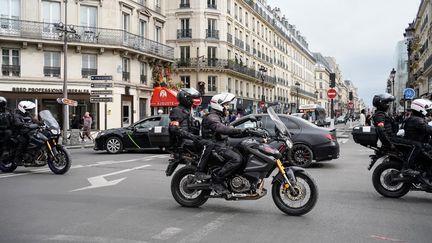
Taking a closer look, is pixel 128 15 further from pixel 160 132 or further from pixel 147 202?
pixel 147 202

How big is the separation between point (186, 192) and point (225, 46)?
45.0 meters

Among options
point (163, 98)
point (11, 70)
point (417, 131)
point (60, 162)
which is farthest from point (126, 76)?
point (417, 131)

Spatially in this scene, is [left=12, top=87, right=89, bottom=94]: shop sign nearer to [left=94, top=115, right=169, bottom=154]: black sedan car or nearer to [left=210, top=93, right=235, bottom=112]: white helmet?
[left=94, top=115, right=169, bottom=154]: black sedan car

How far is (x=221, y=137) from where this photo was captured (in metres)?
6.91

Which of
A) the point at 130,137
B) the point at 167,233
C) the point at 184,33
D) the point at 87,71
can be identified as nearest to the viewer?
the point at 167,233

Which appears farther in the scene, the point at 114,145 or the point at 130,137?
the point at 114,145

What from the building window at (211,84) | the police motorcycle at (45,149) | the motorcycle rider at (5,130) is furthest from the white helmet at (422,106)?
→ the building window at (211,84)

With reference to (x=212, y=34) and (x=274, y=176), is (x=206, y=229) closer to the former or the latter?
(x=274, y=176)

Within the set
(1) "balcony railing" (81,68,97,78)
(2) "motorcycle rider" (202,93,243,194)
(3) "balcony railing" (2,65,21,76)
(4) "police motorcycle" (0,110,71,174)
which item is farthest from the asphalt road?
(1) "balcony railing" (81,68,97,78)

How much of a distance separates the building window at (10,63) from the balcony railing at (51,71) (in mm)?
1619

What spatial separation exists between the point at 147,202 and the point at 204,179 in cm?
116

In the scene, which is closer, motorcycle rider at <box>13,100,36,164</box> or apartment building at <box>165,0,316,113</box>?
motorcycle rider at <box>13,100,36,164</box>

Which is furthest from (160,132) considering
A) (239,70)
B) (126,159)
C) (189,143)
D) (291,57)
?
(291,57)

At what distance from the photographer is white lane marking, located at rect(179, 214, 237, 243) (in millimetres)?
5219
